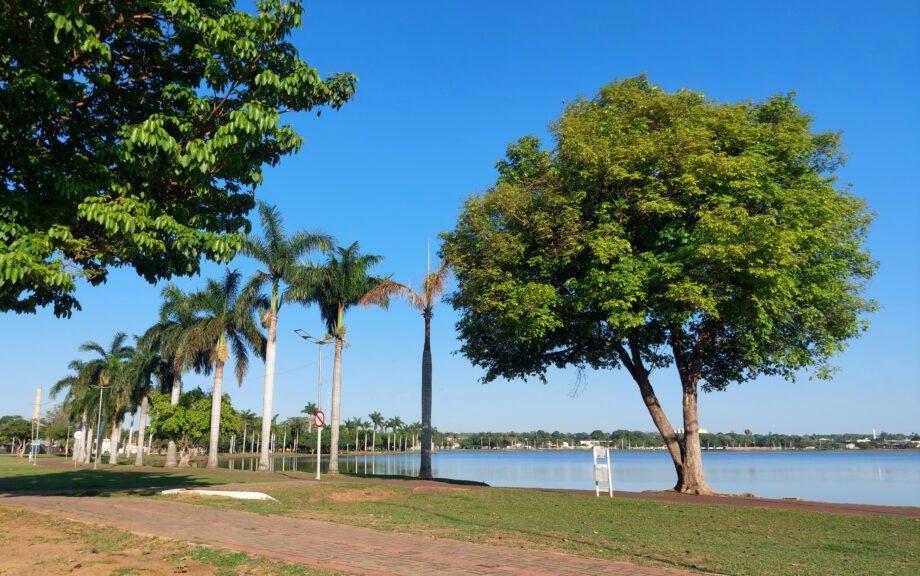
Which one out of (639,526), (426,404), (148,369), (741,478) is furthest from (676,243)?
(741,478)

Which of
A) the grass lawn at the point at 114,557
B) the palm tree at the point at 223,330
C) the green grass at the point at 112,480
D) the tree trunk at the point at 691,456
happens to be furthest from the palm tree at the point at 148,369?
the grass lawn at the point at 114,557

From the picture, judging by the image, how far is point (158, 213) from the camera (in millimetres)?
11586

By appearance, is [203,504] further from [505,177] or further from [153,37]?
[505,177]

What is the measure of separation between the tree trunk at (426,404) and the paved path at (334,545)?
17.4 meters

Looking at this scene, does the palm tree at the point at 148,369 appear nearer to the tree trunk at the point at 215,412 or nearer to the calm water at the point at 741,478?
the tree trunk at the point at 215,412

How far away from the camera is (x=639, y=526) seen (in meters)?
13.9

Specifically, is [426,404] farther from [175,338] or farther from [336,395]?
[175,338]

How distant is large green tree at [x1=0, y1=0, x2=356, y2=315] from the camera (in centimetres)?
1003

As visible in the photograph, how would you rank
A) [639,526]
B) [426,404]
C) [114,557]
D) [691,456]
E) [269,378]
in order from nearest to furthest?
[114,557] < [639,526] < [691,456] < [426,404] < [269,378]

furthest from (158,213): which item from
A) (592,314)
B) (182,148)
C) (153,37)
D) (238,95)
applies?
(592,314)

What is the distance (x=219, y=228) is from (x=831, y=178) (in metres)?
19.7

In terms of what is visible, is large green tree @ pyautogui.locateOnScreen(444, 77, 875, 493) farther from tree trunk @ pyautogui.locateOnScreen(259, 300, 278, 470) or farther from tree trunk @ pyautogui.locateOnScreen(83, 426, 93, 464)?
tree trunk @ pyautogui.locateOnScreen(83, 426, 93, 464)

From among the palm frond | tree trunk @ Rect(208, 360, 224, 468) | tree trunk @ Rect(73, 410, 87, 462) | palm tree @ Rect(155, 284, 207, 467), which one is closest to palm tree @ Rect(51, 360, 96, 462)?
tree trunk @ Rect(73, 410, 87, 462)

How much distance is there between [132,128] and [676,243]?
15.2m
